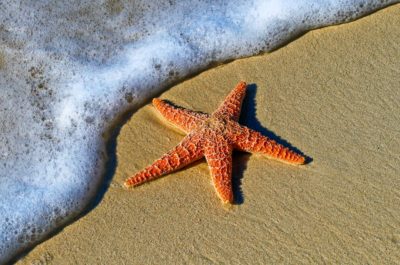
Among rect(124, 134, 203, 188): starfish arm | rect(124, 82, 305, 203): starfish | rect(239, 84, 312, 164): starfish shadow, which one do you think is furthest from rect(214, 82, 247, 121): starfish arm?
rect(124, 134, 203, 188): starfish arm

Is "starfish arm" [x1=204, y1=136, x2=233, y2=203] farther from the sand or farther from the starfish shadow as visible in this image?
the starfish shadow

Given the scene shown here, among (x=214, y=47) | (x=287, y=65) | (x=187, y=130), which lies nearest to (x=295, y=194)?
(x=187, y=130)

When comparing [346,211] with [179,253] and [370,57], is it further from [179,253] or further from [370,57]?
[370,57]

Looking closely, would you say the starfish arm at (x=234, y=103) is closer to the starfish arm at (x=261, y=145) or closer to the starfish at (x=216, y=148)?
the starfish at (x=216, y=148)

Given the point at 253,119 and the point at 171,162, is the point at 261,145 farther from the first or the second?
the point at 171,162

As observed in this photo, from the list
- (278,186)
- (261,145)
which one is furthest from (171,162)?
(278,186)

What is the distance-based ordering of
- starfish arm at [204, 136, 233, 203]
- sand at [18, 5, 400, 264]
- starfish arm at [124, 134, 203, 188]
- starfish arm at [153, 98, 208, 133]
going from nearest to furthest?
sand at [18, 5, 400, 264]
starfish arm at [204, 136, 233, 203]
starfish arm at [124, 134, 203, 188]
starfish arm at [153, 98, 208, 133]
